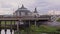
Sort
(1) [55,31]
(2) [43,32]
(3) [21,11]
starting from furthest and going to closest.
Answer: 1. (3) [21,11]
2. (2) [43,32]
3. (1) [55,31]

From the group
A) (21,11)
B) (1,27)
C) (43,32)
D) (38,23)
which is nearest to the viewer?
(43,32)

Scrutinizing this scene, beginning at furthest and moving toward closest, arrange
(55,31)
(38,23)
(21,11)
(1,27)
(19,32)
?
(21,11) < (38,23) < (1,27) < (19,32) < (55,31)

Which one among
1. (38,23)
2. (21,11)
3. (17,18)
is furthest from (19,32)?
(21,11)

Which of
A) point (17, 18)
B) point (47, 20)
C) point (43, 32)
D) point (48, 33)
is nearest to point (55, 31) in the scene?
point (48, 33)

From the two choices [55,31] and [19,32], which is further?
[19,32]

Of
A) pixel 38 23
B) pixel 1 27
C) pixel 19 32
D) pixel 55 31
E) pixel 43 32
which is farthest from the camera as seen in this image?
pixel 38 23

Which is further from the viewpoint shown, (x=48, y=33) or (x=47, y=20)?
(x=47, y=20)

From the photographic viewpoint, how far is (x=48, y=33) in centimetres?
4212

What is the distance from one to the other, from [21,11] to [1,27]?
2462 cm

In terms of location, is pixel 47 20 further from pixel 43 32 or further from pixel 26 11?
pixel 26 11

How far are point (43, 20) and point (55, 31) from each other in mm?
18722

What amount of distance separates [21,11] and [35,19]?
21.9 m

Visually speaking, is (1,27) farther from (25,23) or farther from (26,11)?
(26,11)

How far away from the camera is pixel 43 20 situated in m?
59.1
